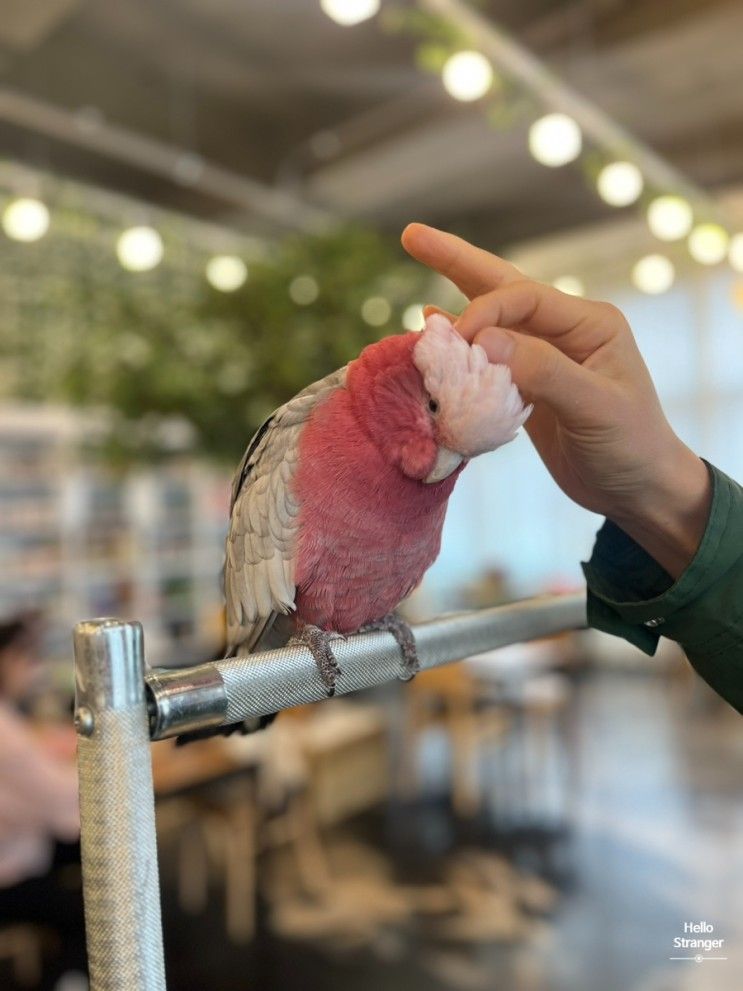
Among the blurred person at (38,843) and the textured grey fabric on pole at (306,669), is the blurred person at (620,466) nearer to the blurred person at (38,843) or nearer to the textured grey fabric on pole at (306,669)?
the textured grey fabric on pole at (306,669)

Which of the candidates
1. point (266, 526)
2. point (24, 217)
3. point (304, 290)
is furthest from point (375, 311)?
point (266, 526)

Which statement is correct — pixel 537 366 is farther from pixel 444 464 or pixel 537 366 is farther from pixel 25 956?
pixel 25 956

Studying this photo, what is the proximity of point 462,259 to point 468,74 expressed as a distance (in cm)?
235

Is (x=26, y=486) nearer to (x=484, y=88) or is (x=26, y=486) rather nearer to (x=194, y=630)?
(x=194, y=630)

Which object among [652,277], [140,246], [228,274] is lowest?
[228,274]

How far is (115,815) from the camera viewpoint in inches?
17.5

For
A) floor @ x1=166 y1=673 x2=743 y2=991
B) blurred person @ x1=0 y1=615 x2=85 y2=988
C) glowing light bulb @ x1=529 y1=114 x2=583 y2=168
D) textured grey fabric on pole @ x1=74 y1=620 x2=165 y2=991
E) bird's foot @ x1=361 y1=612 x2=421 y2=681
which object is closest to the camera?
textured grey fabric on pole @ x1=74 y1=620 x2=165 y2=991

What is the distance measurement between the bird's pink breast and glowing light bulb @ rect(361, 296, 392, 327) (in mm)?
1865

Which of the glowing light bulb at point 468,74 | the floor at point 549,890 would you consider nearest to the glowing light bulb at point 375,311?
the glowing light bulb at point 468,74

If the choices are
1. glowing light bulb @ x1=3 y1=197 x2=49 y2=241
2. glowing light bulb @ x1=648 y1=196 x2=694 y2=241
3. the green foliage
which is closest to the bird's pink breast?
the green foliage

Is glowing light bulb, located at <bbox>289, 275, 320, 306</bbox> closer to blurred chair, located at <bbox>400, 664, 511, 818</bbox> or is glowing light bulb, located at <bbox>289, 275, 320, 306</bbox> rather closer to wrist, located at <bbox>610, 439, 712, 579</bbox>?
blurred chair, located at <bbox>400, 664, 511, 818</bbox>

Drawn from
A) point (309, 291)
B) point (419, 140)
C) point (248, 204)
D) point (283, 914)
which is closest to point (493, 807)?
point (283, 914)

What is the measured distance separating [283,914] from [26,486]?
114 inches

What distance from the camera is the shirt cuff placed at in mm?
643
